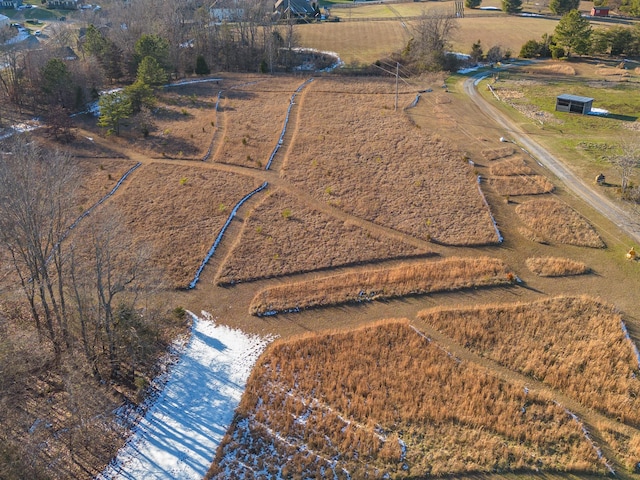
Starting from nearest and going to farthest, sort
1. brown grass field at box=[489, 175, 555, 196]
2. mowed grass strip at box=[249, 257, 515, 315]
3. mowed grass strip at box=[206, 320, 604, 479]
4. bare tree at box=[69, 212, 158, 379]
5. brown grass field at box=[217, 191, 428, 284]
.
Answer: mowed grass strip at box=[206, 320, 604, 479]
bare tree at box=[69, 212, 158, 379]
mowed grass strip at box=[249, 257, 515, 315]
brown grass field at box=[217, 191, 428, 284]
brown grass field at box=[489, 175, 555, 196]

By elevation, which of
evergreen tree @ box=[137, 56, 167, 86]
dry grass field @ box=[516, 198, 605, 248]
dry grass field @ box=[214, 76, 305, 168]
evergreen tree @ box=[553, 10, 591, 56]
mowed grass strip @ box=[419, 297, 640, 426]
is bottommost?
mowed grass strip @ box=[419, 297, 640, 426]

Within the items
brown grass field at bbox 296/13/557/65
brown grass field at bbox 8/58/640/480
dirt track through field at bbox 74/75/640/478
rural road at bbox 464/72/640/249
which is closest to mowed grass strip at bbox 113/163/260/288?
brown grass field at bbox 8/58/640/480

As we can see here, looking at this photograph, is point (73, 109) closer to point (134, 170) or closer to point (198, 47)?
point (134, 170)

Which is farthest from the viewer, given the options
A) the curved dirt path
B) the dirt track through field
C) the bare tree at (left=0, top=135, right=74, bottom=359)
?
the dirt track through field

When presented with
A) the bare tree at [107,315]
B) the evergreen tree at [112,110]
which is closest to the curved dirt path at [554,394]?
the bare tree at [107,315]

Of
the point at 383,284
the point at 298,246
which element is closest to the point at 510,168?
the point at 383,284

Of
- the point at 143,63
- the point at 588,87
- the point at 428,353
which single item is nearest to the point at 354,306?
the point at 428,353

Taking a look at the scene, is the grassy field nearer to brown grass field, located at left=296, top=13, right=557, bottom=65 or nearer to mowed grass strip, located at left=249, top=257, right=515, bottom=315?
brown grass field, located at left=296, top=13, right=557, bottom=65
